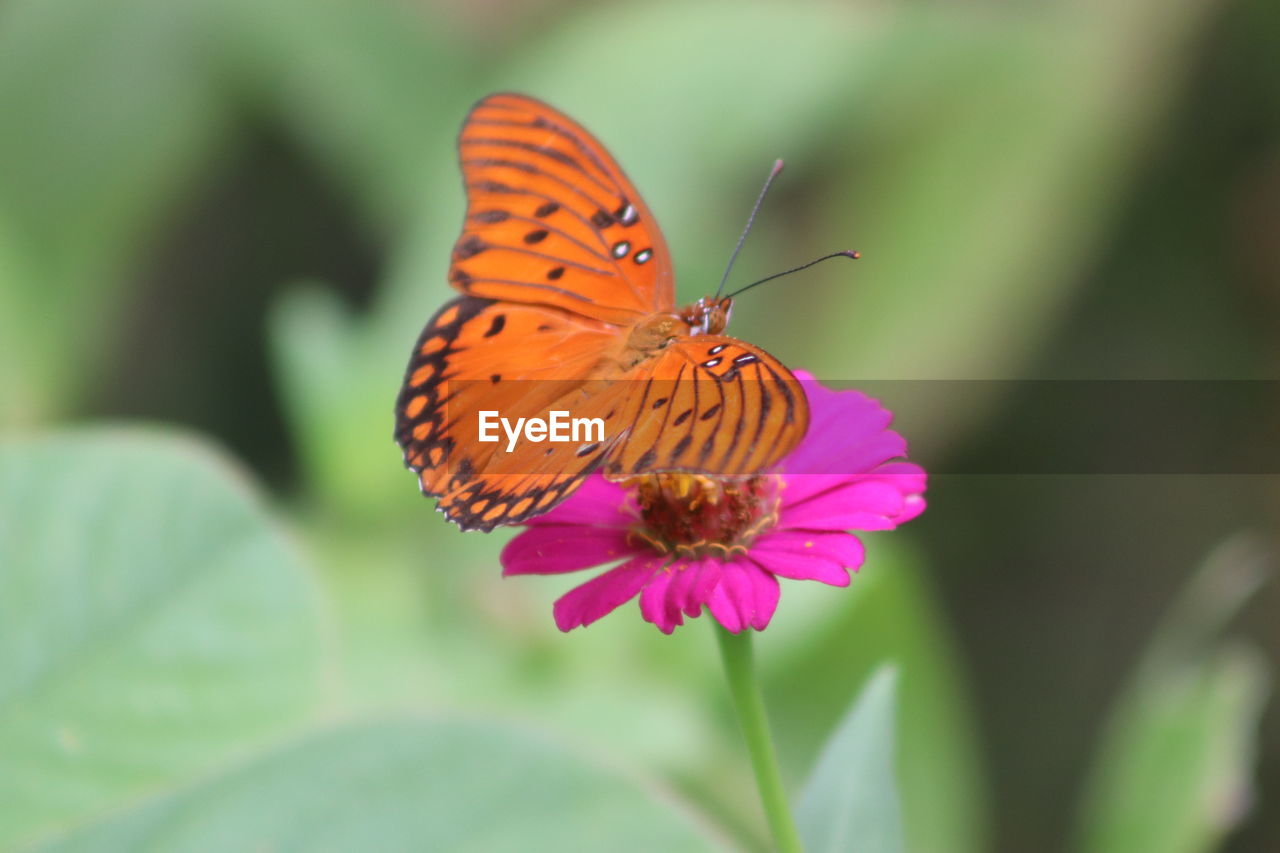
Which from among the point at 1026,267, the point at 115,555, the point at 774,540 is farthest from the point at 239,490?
the point at 1026,267

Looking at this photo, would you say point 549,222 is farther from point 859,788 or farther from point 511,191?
point 859,788

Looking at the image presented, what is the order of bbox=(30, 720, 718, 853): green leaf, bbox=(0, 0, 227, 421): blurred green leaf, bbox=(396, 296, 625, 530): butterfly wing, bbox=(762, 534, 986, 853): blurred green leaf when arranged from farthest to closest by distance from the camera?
bbox=(0, 0, 227, 421): blurred green leaf, bbox=(762, 534, 986, 853): blurred green leaf, bbox=(396, 296, 625, 530): butterfly wing, bbox=(30, 720, 718, 853): green leaf

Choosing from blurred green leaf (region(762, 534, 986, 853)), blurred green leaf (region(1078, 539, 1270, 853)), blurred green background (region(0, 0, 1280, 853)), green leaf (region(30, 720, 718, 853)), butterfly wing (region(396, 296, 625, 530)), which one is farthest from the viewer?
blurred green background (region(0, 0, 1280, 853))

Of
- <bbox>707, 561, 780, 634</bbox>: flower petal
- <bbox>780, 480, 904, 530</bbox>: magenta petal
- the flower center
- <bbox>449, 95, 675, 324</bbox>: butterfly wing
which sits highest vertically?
<bbox>449, 95, 675, 324</bbox>: butterfly wing

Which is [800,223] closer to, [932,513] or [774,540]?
[932,513]

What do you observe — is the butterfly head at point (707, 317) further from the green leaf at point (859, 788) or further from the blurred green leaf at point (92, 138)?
the blurred green leaf at point (92, 138)

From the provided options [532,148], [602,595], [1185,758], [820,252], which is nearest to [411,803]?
[602,595]

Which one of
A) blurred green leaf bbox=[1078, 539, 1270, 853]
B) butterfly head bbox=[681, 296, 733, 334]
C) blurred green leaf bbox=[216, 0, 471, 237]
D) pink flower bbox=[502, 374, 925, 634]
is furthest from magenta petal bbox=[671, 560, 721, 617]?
blurred green leaf bbox=[216, 0, 471, 237]

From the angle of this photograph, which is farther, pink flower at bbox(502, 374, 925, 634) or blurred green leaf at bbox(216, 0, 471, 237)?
blurred green leaf at bbox(216, 0, 471, 237)

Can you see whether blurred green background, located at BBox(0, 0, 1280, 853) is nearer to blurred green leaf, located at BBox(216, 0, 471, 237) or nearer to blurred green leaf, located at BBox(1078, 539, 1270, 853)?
blurred green leaf, located at BBox(216, 0, 471, 237)
